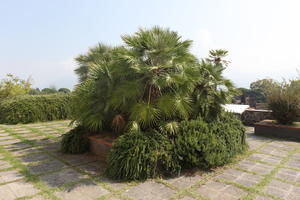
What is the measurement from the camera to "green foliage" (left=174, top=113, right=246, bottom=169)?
3.27 m

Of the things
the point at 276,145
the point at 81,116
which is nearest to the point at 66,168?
the point at 81,116

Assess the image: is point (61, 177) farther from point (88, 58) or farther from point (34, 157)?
point (88, 58)

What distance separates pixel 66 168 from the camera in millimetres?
3451

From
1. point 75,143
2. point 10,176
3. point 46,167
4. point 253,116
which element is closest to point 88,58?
point 75,143

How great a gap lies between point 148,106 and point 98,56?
418cm

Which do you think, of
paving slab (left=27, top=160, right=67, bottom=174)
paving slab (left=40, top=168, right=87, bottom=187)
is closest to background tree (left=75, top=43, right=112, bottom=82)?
paving slab (left=27, top=160, right=67, bottom=174)

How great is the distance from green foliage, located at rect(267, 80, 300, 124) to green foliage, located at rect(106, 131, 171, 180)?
16.8 ft

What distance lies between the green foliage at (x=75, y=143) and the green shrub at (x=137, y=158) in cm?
139

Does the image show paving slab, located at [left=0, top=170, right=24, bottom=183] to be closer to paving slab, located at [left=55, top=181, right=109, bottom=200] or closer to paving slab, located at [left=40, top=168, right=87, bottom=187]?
paving slab, located at [left=40, top=168, right=87, bottom=187]

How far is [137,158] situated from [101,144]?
4.20 ft

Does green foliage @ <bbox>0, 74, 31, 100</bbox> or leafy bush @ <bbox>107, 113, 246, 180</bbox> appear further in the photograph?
green foliage @ <bbox>0, 74, 31, 100</bbox>

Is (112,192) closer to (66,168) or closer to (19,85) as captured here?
(66,168)

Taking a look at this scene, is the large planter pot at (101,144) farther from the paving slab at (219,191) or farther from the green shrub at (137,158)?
the paving slab at (219,191)

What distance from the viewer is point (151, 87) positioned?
12.8ft
